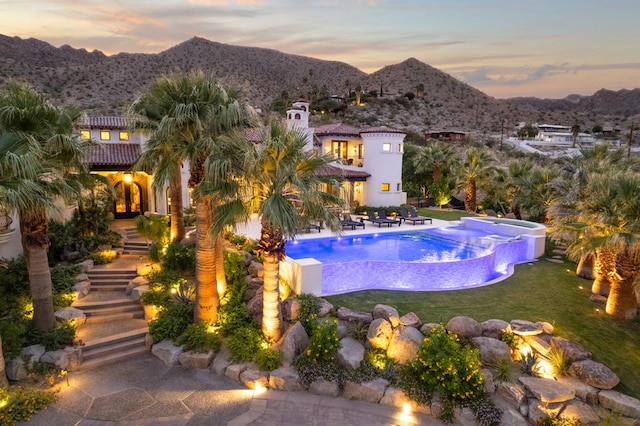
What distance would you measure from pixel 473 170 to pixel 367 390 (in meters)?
25.1

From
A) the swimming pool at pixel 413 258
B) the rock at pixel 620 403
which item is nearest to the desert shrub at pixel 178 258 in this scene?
the swimming pool at pixel 413 258

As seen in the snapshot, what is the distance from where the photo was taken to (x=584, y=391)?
8922mm

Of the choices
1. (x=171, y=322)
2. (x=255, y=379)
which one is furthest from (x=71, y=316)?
(x=255, y=379)

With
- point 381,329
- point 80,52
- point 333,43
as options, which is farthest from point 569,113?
point 80,52

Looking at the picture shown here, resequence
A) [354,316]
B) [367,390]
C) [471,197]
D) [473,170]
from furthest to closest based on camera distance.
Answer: [471,197], [473,170], [354,316], [367,390]

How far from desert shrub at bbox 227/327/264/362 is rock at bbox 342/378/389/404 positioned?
2.82m

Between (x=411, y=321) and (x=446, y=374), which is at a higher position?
(x=411, y=321)

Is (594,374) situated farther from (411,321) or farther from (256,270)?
(256,270)

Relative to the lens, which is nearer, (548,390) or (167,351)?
(548,390)

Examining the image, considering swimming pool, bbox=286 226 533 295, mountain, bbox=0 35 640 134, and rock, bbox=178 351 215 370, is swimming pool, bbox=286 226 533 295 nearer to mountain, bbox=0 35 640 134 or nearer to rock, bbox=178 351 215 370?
rock, bbox=178 351 215 370

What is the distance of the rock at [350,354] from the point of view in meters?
10.1

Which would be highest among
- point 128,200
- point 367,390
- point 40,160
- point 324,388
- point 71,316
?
point 40,160

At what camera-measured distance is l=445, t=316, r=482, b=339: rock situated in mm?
10500

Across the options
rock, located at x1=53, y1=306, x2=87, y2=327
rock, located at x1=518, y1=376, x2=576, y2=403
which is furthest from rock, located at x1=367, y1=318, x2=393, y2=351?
rock, located at x1=53, y1=306, x2=87, y2=327
